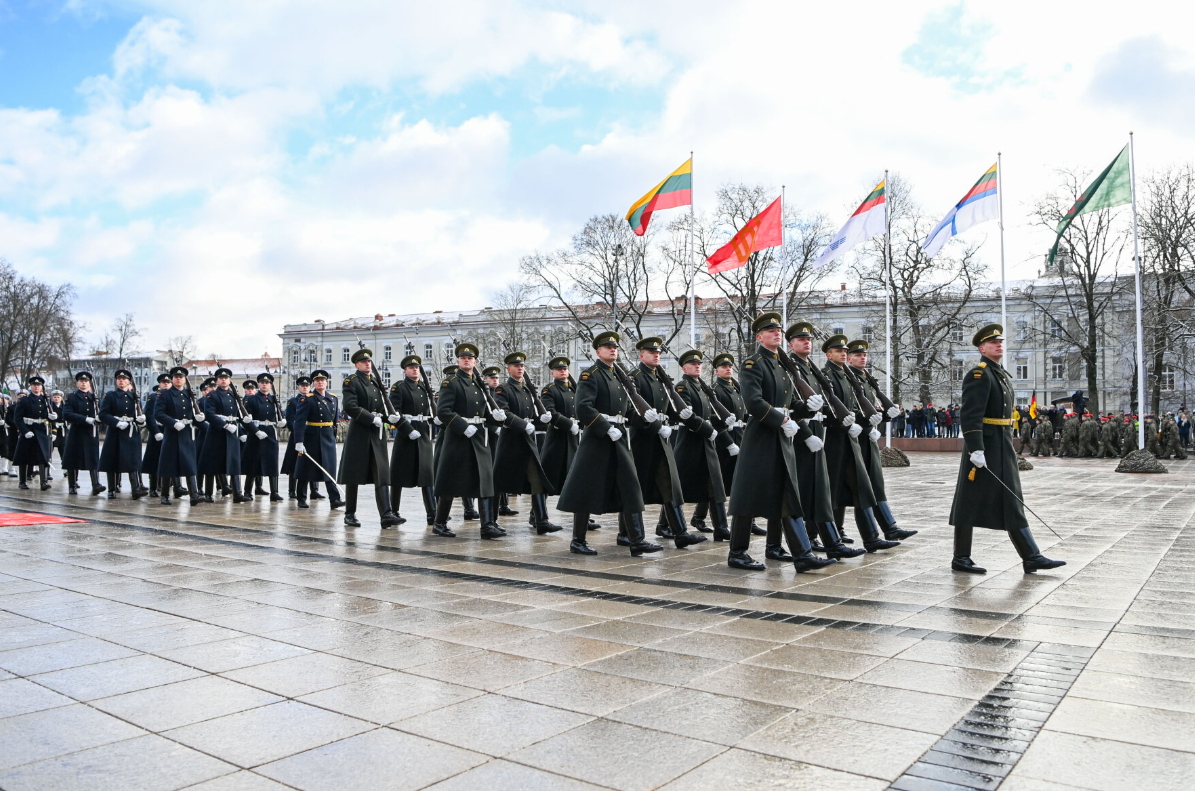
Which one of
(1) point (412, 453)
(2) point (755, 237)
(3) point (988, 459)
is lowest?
(1) point (412, 453)

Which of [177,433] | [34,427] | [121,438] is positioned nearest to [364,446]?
[177,433]

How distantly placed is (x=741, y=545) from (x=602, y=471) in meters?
1.46

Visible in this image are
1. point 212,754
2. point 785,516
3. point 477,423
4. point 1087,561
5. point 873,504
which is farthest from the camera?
point 477,423

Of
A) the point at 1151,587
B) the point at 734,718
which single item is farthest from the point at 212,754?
the point at 1151,587

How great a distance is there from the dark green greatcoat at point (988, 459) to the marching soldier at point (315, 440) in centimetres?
869

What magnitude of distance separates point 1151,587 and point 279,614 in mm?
5985

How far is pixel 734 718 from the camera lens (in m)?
3.66

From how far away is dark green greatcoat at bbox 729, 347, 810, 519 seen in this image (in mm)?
7113

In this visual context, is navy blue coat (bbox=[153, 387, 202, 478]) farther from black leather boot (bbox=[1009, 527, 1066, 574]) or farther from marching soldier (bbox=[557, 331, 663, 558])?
black leather boot (bbox=[1009, 527, 1066, 574])

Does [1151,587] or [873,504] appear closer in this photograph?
[1151,587]

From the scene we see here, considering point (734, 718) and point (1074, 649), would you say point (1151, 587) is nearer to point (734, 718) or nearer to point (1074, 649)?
point (1074, 649)

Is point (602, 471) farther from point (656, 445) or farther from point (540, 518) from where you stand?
point (540, 518)

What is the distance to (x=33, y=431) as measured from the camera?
642 inches

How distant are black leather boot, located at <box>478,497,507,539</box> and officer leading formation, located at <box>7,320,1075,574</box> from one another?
23 millimetres
